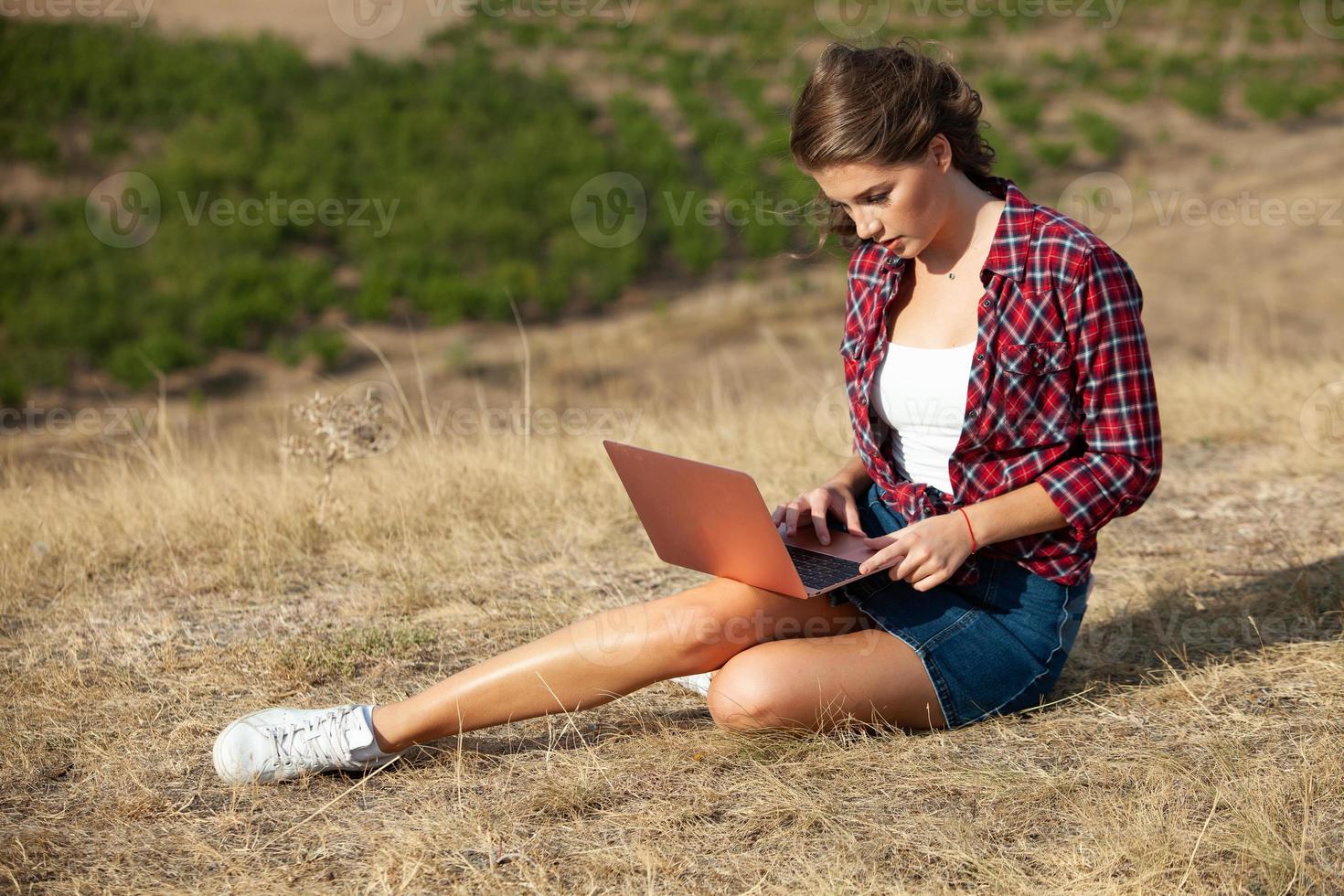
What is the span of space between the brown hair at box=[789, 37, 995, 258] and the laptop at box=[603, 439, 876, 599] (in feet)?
1.87

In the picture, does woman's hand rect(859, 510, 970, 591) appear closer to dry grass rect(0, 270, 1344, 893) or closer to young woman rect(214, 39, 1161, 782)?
young woman rect(214, 39, 1161, 782)

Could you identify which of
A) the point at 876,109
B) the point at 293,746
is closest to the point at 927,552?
the point at 876,109

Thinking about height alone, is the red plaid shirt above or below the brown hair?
below

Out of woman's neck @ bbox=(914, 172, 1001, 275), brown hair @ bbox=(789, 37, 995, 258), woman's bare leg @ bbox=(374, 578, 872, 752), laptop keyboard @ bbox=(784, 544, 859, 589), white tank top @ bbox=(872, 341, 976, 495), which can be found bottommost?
woman's bare leg @ bbox=(374, 578, 872, 752)

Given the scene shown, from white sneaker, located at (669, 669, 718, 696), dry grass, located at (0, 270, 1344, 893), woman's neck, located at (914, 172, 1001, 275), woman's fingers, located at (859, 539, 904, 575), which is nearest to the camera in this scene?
dry grass, located at (0, 270, 1344, 893)

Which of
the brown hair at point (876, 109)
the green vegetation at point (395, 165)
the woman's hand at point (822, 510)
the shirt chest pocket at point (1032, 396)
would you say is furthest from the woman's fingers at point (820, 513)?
the green vegetation at point (395, 165)

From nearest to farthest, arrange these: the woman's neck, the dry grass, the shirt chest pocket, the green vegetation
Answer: the dry grass
the shirt chest pocket
the woman's neck
the green vegetation

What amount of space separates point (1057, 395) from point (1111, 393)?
0.29 ft

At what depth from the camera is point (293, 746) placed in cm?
208

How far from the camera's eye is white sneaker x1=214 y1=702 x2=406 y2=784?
2.08 meters

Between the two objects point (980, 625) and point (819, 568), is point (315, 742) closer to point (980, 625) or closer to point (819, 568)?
point (819, 568)

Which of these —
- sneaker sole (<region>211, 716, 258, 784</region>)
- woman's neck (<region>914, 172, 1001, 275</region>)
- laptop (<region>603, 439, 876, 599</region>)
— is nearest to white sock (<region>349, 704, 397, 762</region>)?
sneaker sole (<region>211, 716, 258, 784</region>)

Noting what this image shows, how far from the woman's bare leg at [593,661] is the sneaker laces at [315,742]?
62 millimetres

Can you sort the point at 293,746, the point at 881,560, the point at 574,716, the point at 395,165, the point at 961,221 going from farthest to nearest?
the point at 395,165
the point at 574,716
the point at 961,221
the point at 293,746
the point at 881,560
